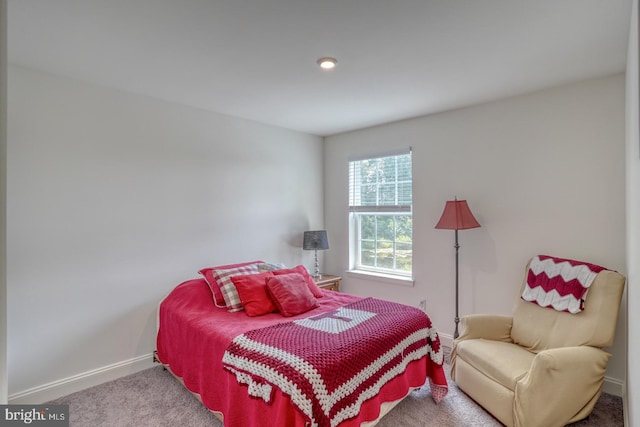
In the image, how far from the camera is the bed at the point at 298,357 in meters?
1.69

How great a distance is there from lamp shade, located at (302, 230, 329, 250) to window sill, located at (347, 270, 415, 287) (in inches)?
21.1

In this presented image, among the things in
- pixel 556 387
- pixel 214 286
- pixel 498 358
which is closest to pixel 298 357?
pixel 214 286

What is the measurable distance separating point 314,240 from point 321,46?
2.38 meters

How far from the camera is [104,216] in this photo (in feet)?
8.91

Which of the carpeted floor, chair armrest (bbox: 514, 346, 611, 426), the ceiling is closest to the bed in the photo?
the carpeted floor

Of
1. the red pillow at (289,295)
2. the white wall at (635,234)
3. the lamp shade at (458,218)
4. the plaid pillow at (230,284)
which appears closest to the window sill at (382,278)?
Answer: the lamp shade at (458,218)

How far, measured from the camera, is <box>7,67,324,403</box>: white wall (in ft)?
7.79

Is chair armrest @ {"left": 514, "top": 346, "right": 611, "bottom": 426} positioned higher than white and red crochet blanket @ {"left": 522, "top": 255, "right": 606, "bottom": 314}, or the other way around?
white and red crochet blanket @ {"left": 522, "top": 255, "right": 606, "bottom": 314}

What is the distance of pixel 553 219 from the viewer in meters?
2.77

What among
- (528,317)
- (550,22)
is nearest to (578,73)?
(550,22)

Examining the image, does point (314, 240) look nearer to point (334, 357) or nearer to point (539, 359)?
point (334, 357)

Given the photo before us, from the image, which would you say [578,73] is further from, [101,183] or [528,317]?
[101,183]
